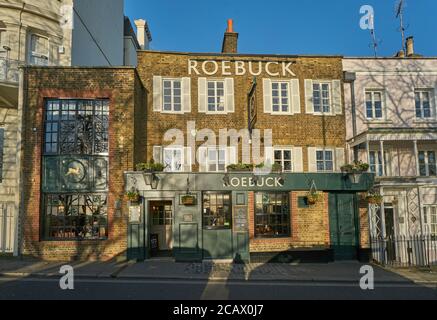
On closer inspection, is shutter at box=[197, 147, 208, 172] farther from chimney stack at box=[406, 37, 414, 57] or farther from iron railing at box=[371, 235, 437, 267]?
chimney stack at box=[406, 37, 414, 57]

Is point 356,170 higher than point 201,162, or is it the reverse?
point 201,162

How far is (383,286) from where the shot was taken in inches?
382

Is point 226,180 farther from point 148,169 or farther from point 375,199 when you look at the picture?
point 375,199

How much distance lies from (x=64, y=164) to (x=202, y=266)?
6.56 m

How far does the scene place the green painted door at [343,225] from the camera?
45.2 ft

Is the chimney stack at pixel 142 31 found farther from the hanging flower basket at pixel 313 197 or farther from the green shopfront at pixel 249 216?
the hanging flower basket at pixel 313 197

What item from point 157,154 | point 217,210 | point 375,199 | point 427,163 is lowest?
point 217,210

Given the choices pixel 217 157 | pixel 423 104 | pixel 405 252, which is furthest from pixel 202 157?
pixel 423 104

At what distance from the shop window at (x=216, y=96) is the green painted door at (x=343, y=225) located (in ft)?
20.3

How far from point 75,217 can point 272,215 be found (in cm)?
773

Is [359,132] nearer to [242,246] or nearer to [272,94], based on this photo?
[272,94]

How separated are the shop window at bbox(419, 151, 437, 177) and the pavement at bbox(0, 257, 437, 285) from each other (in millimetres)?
5510

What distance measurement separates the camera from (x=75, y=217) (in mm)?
13117

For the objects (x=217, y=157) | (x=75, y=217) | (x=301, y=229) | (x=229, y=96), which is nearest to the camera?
(x=75, y=217)
